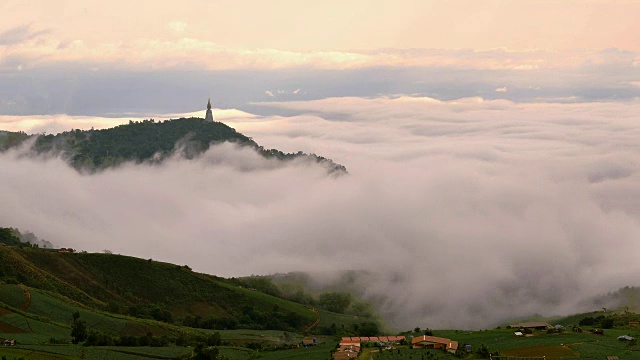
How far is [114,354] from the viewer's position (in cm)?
11850

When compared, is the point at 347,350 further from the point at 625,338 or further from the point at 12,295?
the point at 12,295

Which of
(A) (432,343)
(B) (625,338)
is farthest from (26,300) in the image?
(B) (625,338)

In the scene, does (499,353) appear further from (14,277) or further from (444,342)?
(14,277)

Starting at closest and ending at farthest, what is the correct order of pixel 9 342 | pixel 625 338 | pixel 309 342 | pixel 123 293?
1. pixel 9 342
2. pixel 625 338
3. pixel 309 342
4. pixel 123 293

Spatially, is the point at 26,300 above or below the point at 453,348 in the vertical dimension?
above

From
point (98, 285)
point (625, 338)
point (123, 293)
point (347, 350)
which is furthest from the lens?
point (123, 293)

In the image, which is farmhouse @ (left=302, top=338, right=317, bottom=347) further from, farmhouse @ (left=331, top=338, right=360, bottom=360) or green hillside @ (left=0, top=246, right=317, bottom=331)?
green hillside @ (left=0, top=246, right=317, bottom=331)

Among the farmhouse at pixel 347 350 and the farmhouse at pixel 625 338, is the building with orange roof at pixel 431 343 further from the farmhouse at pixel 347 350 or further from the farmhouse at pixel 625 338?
the farmhouse at pixel 625 338

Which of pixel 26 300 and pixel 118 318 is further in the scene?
pixel 118 318

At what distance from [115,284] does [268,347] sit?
59.9 metres

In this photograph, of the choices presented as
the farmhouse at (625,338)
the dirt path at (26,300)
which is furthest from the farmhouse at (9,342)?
the farmhouse at (625,338)

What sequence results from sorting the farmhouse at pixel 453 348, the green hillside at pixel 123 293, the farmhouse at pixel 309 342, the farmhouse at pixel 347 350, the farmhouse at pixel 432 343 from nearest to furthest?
the farmhouse at pixel 347 350 < the farmhouse at pixel 453 348 < the farmhouse at pixel 432 343 < the farmhouse at pixel 309 342 < the green hillside at pixel 123 293

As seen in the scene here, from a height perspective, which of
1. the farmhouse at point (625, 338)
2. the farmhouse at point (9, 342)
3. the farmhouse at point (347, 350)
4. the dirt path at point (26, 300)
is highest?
the dirt path at point (26, 300)

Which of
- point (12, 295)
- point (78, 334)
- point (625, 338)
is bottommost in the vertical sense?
point (625, 338)
